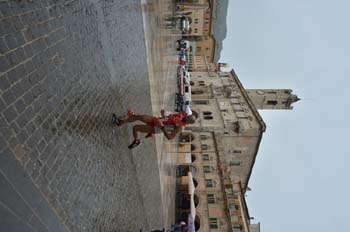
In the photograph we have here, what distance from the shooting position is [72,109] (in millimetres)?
5254

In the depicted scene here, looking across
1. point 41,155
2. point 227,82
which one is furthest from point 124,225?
point 227,82

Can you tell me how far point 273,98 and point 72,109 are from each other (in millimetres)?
37119

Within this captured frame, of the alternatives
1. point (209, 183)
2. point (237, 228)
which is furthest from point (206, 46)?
point (237, 228)

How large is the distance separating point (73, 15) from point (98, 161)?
11.1 feet

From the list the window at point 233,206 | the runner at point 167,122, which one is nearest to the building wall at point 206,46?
the window at point 233,206

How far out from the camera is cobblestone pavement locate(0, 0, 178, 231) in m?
3.70

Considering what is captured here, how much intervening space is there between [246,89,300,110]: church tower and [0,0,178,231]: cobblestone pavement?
3181cm

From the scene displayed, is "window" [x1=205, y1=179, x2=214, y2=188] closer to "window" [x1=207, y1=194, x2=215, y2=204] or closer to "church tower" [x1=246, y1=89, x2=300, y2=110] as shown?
"window" [x1=207, y1=194, x2=215, y2=204]

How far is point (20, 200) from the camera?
3.72 metres

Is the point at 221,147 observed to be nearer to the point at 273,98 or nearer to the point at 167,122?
the point at 273,98

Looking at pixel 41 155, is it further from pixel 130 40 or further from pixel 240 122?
pixel 240 122

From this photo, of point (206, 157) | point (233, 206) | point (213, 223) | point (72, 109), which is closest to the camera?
point (72, 109)

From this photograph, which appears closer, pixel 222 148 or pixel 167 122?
pixel 167 122

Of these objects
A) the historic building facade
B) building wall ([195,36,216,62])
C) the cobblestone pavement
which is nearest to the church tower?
the historic building facade
